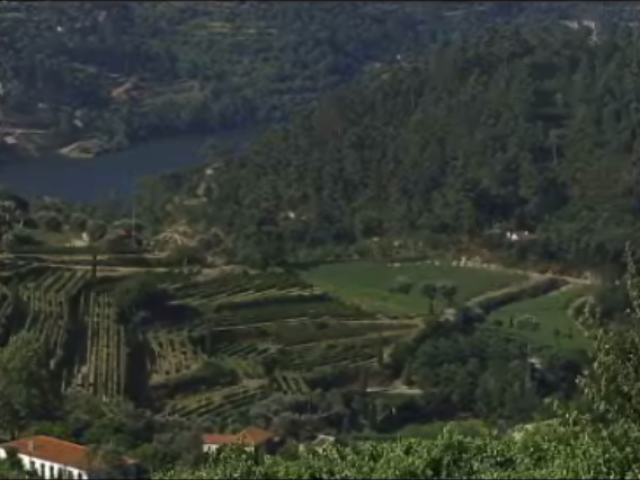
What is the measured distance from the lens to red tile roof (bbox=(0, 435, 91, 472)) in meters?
8.03

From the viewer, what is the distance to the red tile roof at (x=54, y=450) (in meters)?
8.03

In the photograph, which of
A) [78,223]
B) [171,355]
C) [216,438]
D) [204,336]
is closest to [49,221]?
[78,223]

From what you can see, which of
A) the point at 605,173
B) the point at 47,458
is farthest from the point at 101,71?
the point at 47,458

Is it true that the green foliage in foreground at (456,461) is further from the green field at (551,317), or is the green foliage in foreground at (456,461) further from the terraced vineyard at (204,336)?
the green field at (551,317)

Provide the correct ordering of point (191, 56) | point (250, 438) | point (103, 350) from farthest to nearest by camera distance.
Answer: point (191, 56), point (103, 350), point (250, 438)

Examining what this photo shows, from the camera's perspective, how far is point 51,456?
8.14m

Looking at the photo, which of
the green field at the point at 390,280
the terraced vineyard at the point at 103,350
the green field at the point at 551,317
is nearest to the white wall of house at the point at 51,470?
the terraced vineyard at the point at 103,350

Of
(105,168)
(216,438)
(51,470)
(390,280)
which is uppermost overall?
(51,470)

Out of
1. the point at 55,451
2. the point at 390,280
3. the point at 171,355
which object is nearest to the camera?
the point at 55,451

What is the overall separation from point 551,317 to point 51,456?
30.6 feet

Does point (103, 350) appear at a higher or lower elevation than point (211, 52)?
higher

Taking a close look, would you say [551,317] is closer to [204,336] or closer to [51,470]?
[204,336]

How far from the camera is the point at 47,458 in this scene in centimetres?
812

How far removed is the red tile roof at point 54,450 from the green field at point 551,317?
7342 millimetres
